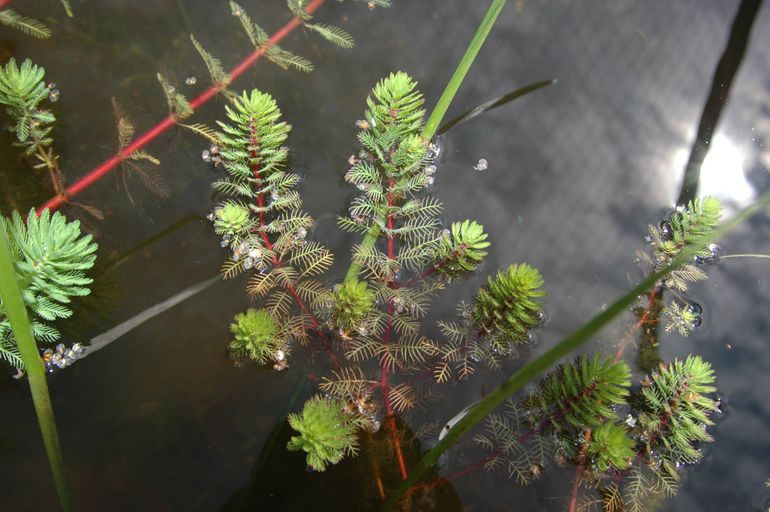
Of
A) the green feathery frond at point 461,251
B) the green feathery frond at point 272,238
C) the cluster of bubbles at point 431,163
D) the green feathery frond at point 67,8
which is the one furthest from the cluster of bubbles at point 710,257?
the green feathery frond at point 67,8

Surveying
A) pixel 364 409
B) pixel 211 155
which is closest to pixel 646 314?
pixel 364 409

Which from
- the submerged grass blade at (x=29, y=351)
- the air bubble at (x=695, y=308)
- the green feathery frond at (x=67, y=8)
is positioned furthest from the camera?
the green feathery frond at (x=67, y=8)

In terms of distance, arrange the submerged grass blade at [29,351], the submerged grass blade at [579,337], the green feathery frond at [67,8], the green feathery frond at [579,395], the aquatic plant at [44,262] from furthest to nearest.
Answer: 1. the green feathery frond at [67,8]
2. the green feathery frond at [579,395]
3. the aquatic plant at [44,262]
4. the submerged grass blade at [29,351]
5. the submerged grass blade at [579,337]

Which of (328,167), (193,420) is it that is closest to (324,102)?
(328,167)

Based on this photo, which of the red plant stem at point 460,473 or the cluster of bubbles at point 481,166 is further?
the cluster of bubbles at point 481,166

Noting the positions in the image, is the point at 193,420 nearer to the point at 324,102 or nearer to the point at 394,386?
the point at 394,386

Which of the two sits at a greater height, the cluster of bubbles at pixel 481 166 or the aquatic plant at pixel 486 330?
the cluster of bubbles at pixel 481 166

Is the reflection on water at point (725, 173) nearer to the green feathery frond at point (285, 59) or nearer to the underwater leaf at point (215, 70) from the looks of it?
the green feathery frond at point (285, 59)

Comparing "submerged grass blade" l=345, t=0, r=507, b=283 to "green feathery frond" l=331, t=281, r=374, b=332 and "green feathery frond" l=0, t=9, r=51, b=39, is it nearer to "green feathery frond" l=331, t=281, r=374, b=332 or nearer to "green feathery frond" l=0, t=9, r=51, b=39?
"green feathery frond" l=331, t=281, r=374, b=332
